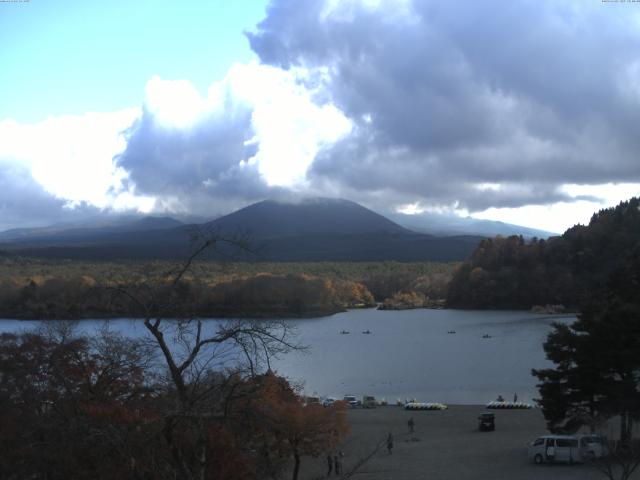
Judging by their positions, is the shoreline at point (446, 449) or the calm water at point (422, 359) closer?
the shoreline at point (446, 449)

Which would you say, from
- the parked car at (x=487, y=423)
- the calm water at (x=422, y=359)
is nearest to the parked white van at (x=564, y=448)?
the parked car at (x=487, y=423)

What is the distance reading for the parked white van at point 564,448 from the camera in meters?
11.0

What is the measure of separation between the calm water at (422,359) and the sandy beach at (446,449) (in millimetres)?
2541

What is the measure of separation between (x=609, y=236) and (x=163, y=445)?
64.4m

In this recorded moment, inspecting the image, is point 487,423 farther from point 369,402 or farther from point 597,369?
point 369,402

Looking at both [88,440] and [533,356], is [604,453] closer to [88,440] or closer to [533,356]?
[88,440]

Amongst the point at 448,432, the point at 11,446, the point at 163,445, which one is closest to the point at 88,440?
the point at 163,445

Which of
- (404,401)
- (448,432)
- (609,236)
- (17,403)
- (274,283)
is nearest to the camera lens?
(17,403)

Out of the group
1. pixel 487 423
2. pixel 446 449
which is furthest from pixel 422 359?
pixel 446 449

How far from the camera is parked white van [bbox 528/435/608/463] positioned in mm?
11000

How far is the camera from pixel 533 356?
3142cm

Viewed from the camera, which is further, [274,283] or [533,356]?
[274,283]

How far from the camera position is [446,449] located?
1439 cm

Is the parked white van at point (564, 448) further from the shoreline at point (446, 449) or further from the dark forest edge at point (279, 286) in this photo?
the dark forest edge at point (279, 286)
